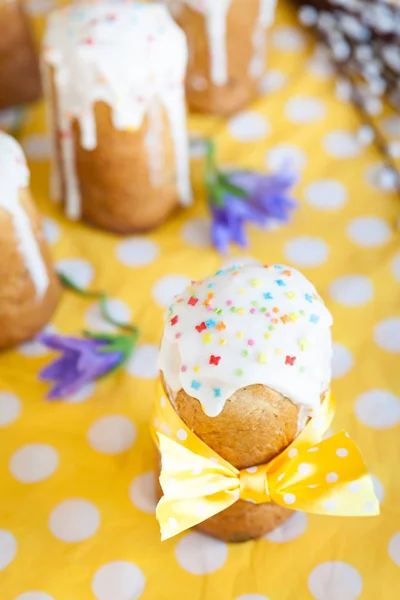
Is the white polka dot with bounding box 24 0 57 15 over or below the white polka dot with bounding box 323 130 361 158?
over

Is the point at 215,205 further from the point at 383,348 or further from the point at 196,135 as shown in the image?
the point at 383,348

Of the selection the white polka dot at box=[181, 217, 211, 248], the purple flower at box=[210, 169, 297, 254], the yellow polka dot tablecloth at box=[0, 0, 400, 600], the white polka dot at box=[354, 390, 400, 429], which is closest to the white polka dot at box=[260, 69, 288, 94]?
the yellow polka dot tablecloth at box=[0, 0, 400, 600]

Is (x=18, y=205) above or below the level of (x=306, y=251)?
above

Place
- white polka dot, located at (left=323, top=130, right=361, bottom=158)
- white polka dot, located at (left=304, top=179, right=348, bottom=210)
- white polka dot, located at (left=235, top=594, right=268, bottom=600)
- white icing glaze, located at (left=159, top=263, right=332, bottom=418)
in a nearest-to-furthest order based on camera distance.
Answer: white icing glaze, located at (left=159, top=263, right=332, bottom=418)
white polka dot, located at (left=235, top=594, right=268, bottom=600)
white polka dot, located at (left=304, top=179, right=348, bottom=210)
white polka dot, located at (left=323, top=130, right=361, bottom=158)

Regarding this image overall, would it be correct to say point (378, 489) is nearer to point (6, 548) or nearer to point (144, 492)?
point (144, 492)

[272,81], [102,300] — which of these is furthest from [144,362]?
[272,81]

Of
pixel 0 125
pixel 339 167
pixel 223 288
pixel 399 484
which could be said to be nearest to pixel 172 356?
pixel 223 288

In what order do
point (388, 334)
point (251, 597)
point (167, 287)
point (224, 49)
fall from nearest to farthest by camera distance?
point (251, 597), point (388, 334), point (167, 287), point (224, 49)

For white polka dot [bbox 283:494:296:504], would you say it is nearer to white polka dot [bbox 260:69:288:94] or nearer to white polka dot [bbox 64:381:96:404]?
white polka dot [bbox 64:381:96:404]
